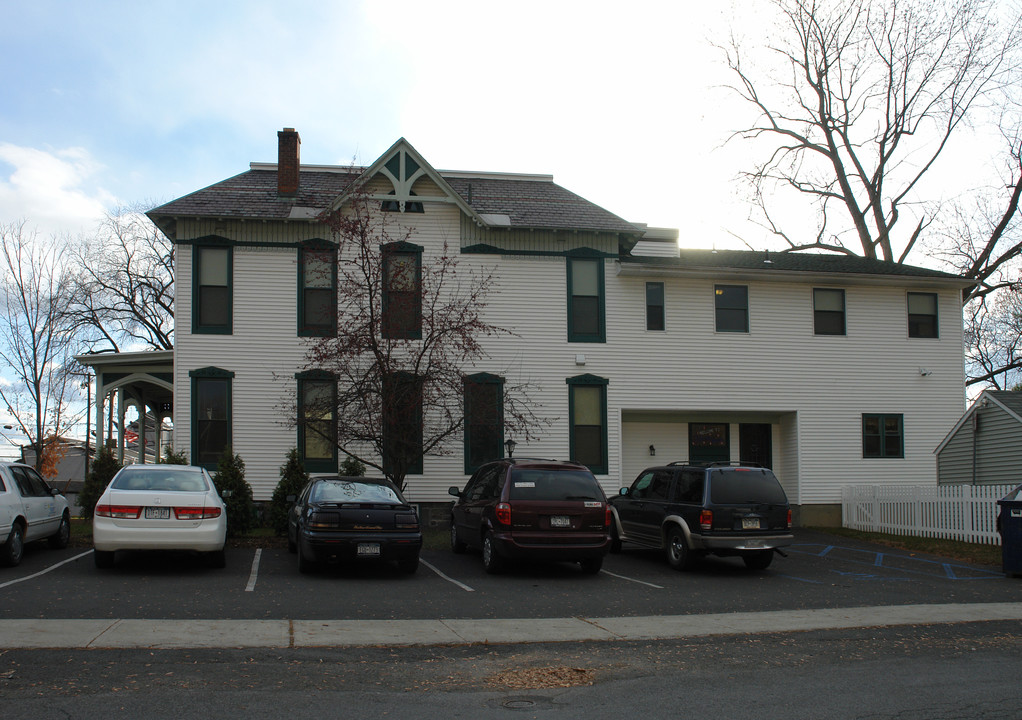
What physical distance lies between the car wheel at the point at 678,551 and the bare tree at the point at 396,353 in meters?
5.45

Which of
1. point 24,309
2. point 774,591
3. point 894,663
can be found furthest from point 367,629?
point 24,309

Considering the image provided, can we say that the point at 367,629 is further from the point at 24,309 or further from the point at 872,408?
the point at 24,309

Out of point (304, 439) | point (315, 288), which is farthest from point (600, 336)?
point (304, 439)

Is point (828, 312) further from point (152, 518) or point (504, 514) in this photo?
point (152, 518)

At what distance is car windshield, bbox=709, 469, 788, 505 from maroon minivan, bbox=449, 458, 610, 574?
201cm

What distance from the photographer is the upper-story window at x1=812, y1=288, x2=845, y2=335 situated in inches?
898

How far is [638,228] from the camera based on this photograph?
21.4 m

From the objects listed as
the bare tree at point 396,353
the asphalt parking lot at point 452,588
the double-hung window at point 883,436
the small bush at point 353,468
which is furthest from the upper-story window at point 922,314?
the small bush at point 353,468

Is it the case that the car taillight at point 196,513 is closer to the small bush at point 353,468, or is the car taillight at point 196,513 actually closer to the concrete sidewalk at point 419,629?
the concrete sidewalk at point 419,629

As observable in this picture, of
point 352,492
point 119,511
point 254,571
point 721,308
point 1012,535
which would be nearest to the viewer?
point 119,511

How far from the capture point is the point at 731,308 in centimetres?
2233

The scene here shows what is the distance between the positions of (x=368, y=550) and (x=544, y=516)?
268 cm

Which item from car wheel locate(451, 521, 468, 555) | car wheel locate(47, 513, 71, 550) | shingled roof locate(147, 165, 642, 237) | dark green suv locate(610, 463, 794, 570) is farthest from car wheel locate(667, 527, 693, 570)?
car wheel locate(47, 513, 71, 550)

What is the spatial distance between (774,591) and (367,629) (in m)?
6.48
